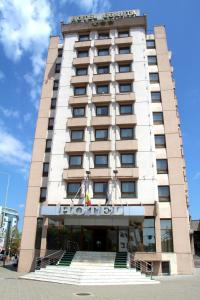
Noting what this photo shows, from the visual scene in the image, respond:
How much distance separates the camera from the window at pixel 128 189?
32.5 meters

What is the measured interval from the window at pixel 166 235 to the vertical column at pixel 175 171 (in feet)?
1.38

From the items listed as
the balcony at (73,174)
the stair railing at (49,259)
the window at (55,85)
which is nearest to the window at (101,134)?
the balcony at (73,174)

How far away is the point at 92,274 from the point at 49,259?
893 centimetres

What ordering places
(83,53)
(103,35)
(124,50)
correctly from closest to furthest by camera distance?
(124,50)
(83,53)
(103,35)

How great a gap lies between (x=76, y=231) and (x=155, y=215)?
839cm

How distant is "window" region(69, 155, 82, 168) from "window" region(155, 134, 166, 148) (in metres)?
8.90

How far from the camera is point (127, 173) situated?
1298 inches

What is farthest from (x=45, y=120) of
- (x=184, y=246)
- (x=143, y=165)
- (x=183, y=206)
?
(x=184, y=246)

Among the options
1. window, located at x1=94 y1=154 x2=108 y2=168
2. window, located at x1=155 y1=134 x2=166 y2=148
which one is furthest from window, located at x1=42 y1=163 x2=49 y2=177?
window, located at x1=155 y1=134 x2=166 y2=148

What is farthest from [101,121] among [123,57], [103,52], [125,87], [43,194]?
[103,52]

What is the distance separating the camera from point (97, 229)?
32.3 metres

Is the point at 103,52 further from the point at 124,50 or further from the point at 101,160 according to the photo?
the point at 101,160

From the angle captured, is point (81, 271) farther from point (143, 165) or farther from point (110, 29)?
point (110, 29)

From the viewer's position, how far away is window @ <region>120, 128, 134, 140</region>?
35.2 meters
